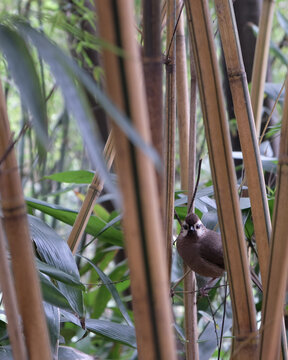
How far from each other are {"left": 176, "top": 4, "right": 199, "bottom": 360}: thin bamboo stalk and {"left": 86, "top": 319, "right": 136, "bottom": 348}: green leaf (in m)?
0.06

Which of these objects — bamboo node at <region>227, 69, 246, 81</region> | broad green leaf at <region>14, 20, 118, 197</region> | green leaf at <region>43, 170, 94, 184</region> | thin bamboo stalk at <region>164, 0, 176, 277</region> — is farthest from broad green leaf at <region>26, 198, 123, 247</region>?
broad green leaf at <region>14, 20, 118, 197</region>

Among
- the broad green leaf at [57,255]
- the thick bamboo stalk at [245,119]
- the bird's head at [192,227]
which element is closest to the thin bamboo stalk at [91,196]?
the broad green leaf at [57,255]

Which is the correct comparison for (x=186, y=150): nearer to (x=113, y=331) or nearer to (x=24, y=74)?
(x=113, y=331)

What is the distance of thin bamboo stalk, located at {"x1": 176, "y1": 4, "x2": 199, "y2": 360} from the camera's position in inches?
21.1

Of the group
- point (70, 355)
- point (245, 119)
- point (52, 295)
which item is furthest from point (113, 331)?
point (245, 119)

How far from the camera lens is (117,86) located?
238 millimetres

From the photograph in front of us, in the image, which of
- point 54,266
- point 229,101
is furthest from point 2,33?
point 229,101

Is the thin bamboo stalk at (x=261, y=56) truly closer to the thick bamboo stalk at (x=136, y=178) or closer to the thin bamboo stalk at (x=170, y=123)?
the thin bamboo stalk at (x=170, y=123)

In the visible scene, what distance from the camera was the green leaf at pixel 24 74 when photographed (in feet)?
0.74

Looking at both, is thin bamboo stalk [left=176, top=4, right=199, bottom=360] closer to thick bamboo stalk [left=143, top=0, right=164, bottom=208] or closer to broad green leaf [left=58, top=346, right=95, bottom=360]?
broad green leaf [left=58, top=346, right=95, bottom=360]

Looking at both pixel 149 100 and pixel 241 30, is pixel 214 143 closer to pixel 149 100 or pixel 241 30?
pixel 149 100

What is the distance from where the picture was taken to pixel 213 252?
0.87m

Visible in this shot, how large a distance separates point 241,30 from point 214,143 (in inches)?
33.4

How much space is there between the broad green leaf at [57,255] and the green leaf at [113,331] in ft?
0.18
